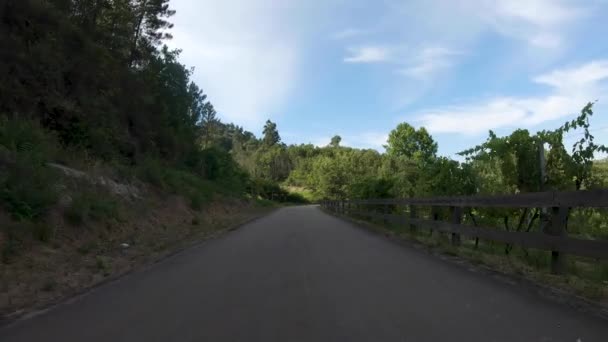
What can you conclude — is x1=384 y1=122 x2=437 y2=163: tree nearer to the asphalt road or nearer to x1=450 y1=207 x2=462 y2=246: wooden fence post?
x1=450 y1=207 x2=462 y2=246: wooden fence post

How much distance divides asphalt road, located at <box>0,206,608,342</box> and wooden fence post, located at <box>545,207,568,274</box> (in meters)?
0.89

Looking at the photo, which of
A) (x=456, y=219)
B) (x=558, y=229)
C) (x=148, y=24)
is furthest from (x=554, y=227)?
(x=148, y=24)

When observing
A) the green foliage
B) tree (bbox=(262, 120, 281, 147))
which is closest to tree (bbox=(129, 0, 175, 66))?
the green foliage

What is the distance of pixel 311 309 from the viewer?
4852 mm

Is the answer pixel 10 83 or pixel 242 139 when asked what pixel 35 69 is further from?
pixel 242 139

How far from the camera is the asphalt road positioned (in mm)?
4074

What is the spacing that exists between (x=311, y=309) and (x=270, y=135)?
7505 inches

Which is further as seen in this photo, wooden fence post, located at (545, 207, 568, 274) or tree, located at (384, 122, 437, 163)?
tree, located at (384, 122, 437, 163)

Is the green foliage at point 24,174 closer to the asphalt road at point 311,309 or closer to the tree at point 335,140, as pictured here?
the asphalt road at point 311,309

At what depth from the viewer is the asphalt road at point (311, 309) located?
407cm

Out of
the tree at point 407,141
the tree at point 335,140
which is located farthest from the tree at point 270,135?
the tree at point 407,141

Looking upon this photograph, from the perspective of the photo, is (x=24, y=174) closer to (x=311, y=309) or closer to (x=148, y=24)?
(x=311, y=309)

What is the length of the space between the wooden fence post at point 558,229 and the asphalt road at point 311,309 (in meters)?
0.89

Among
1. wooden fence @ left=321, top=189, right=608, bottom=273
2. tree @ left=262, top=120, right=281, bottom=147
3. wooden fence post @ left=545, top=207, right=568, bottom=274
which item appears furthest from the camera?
tree @ left=262, top=120, right=281, bottom=147
